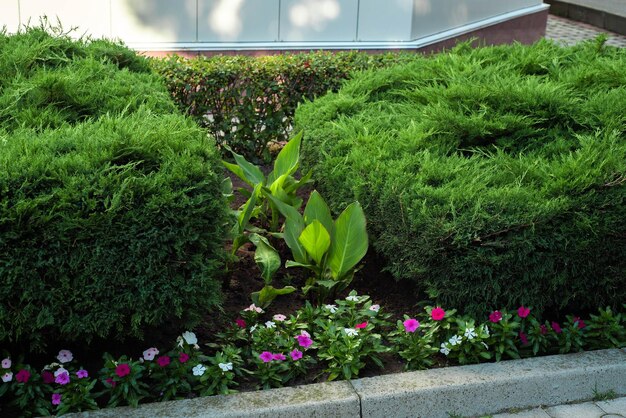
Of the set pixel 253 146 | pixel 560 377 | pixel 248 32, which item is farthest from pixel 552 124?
pixel 248 32

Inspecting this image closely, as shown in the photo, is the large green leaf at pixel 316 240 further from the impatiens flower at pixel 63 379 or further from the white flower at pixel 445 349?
the impatiens flower at pixel 63 379

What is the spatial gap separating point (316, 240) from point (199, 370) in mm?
958

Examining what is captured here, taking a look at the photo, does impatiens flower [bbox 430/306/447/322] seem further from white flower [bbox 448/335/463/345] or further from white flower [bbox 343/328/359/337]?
white flower [bbox 343/328/359/337]

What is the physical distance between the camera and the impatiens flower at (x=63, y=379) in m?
3.46

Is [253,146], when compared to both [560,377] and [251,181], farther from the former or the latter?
[560,377]

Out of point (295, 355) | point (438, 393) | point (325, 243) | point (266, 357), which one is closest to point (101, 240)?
point (266, 357)

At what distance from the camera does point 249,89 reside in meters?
6.62

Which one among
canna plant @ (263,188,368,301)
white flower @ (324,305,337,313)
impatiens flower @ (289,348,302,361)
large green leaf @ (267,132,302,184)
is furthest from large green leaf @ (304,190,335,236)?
impatiens flower @ (289,348,302,361)

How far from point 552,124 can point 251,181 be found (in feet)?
5.97

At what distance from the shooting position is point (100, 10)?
27.3 ft

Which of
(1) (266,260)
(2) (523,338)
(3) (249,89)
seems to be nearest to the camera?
(2) (523,338)

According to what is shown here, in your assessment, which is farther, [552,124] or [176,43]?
[176,43]

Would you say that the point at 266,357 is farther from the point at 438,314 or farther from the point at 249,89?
the point at 249,89

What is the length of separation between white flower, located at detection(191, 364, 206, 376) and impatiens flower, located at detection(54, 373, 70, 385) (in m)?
0.52
